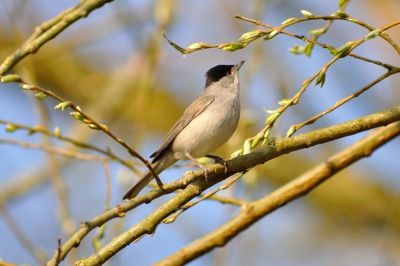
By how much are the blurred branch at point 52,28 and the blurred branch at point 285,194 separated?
5.19 feet

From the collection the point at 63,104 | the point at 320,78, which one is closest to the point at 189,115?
the point at 320,78

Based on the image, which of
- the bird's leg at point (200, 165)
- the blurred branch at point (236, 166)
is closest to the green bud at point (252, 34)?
the blurred branch at point (236, 166)

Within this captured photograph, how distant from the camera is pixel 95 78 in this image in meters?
9.45

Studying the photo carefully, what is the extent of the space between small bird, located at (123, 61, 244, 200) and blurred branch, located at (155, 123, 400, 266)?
0.52m

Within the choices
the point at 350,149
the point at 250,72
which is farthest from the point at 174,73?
the point at 350,149

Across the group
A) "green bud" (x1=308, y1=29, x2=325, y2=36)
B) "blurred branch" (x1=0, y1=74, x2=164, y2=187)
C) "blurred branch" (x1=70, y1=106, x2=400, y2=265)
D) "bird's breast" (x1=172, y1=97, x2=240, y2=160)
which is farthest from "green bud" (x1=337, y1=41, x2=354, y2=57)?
"bird's breast" (x1=172, y1=97, x2=240, y2=160)

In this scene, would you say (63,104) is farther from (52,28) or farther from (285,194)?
(285,194)

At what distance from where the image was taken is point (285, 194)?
3.76 meters

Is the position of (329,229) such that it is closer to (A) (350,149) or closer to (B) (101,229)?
(A) (350,149)

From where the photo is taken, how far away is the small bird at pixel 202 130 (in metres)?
4.31

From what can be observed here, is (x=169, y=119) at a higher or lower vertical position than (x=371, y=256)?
higher

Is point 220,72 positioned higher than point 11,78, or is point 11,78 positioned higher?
point 220,72

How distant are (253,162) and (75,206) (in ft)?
15.9

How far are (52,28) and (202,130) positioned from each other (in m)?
1.48
